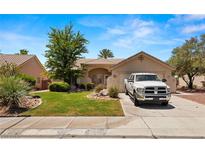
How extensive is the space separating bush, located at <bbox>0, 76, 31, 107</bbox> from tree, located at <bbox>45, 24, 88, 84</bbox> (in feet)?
51.1

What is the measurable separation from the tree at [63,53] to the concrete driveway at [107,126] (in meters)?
18.4

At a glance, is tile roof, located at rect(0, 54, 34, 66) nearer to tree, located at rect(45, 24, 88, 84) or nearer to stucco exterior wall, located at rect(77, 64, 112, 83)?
tree, located at rect(45, 24, 88, 84)

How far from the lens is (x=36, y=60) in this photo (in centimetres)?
3409

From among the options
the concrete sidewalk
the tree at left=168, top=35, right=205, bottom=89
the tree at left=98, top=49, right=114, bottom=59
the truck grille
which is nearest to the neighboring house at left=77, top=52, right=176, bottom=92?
the tree at left=168, top=35, right=205, bottom=89

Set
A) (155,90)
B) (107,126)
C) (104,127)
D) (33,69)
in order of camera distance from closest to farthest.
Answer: (104,127) → (107,126) → (155,90) → (33,69)

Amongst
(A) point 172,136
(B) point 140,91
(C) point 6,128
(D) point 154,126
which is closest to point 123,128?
(D) point 154,126

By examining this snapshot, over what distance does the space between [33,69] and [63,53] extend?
739 centimetres

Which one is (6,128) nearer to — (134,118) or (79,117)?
(79,117)

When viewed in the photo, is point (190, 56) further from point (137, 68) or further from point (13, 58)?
point (13, 58)

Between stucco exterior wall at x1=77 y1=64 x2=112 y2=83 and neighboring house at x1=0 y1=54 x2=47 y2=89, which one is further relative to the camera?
stucco exterior wall at x1=77 y1=64 x2=112 y2=83

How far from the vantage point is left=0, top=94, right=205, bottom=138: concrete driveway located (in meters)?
7.21

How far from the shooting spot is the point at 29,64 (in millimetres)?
31266

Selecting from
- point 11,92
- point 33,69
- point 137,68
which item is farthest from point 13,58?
point 11,92

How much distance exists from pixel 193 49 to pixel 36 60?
23.6m
